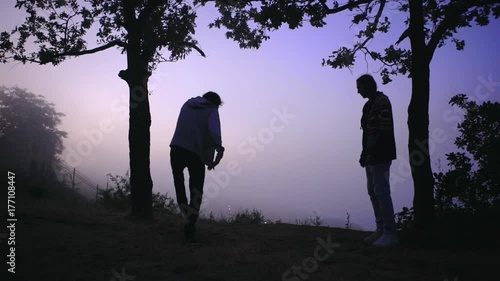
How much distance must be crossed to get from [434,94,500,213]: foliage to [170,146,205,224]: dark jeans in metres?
4.07

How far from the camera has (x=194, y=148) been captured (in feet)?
14.5

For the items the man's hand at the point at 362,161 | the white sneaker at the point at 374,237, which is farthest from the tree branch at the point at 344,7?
the white sneaker at the point at 374,237

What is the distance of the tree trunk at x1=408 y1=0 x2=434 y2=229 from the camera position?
4586 millimetres

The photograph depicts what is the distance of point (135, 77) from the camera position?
300 inches

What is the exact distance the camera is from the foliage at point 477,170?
5.21 meters

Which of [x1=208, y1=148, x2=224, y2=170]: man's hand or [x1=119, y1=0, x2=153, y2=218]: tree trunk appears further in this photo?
[x1=119, y1=0, x2=153, y2=218]: tree trunk

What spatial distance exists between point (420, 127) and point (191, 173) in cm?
339

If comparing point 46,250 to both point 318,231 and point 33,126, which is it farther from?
A: point 33,126

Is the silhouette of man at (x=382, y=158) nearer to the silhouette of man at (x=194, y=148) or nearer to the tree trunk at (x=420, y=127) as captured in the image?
the tree trunk at (x=420, y=127)

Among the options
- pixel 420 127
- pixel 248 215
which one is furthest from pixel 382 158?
pixel 248 215

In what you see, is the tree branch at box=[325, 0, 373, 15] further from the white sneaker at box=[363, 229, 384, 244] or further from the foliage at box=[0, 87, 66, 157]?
the foliage at box=[0, 87, 66, 157]

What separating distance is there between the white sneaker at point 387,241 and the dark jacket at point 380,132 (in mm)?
997

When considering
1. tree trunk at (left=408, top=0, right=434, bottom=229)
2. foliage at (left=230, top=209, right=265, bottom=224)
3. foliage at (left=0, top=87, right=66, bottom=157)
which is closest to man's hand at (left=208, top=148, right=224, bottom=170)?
tree trunk at (left=408, top=0, right=434, bottom=229)

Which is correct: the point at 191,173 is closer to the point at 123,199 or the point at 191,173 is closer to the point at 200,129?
the point at 200,129
